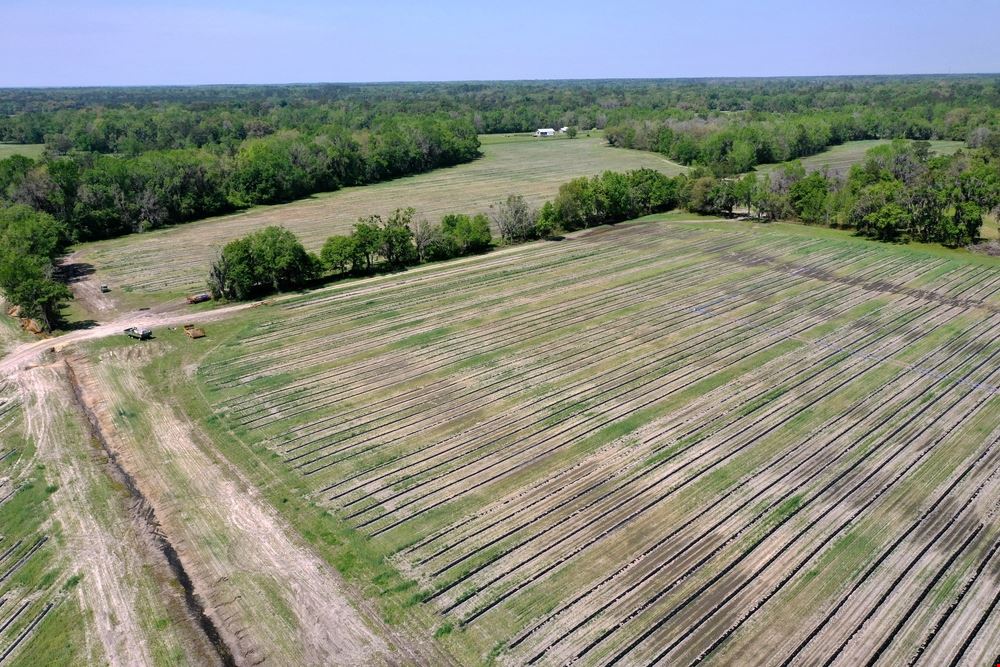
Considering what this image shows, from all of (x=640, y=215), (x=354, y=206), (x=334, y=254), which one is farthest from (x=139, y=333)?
(x=640, y=215)

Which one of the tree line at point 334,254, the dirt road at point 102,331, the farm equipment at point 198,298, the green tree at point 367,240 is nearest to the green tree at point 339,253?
the tree line at point 334,254

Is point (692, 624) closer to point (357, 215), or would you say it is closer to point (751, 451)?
point (751, 451)

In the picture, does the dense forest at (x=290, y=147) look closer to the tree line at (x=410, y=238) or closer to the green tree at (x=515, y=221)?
Result: the tree line at (x=410, y=238)

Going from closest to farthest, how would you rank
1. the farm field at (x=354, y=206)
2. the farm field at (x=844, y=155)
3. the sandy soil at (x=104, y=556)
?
the sandy soil at (x=104, y=556), the farm field at (x=354, y=206), the farm field at (x=844, y=155)

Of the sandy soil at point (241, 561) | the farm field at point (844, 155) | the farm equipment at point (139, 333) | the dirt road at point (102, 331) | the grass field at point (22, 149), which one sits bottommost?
the sandy soil at point (241, 561)

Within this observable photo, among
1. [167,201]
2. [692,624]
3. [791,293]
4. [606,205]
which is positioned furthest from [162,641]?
[167,201]

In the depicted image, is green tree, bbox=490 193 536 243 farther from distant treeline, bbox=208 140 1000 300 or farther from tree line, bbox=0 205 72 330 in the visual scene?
tree line, bbox=0 205 72 330
